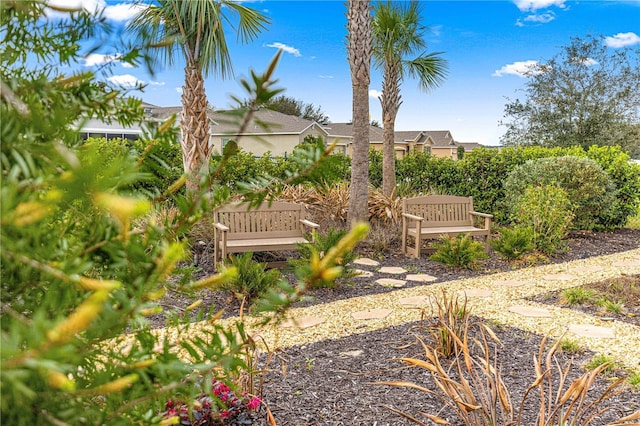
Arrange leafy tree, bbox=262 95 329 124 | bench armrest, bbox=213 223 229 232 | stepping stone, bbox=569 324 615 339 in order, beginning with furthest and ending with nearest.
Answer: leafy tree, bbox=262 95 329 124 → bench armrest, bbox=213 223 229 232 → stepping stone, bbox=569 324 615 339

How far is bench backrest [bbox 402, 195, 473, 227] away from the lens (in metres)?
8.09

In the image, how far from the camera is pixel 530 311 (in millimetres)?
4988

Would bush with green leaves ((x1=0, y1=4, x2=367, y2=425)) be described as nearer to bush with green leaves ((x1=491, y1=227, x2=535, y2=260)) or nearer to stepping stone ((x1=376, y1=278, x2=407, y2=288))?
stepping stone ((x1=376, y1=278, x2=407, y2=288))

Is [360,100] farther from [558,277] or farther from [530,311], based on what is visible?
[530,311]

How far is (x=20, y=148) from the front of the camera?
0.63 metres

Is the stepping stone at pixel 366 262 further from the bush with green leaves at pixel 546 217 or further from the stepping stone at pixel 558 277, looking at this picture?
the bush with green leaves at pixel 546 217

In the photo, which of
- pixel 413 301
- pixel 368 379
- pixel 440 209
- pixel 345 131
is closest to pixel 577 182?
pixel 440 209

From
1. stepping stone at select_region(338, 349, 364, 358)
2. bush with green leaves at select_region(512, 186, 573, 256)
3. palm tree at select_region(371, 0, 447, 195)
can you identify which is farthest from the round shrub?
stepping stone at select_region(338, 349, 364, 358)

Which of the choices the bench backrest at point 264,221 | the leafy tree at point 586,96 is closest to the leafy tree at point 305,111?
the leafy tree at point 586,96

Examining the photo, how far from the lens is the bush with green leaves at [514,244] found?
23.9ft

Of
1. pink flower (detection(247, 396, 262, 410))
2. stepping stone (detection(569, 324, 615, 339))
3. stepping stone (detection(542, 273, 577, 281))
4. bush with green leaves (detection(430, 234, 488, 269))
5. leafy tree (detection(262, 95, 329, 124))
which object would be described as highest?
leafy tree (detection(262, 95, 329, 124))

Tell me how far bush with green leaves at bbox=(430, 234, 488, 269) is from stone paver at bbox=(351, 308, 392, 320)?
6.93ft

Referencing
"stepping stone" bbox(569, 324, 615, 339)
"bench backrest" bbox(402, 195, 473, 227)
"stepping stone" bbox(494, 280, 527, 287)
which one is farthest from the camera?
"bench backrest" bbox(402, 195, 473, 227)

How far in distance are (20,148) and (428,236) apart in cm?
731
